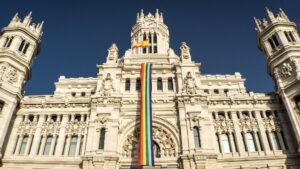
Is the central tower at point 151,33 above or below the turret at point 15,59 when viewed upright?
above

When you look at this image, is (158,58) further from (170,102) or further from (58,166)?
(58,166)

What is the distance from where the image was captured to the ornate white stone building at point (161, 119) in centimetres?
3191

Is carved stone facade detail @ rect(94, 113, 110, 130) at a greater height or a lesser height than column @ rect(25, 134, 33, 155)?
greater

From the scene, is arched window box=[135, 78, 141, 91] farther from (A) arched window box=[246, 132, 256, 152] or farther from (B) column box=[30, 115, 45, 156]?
(A) arched window box=[246, 132, 256, 152]

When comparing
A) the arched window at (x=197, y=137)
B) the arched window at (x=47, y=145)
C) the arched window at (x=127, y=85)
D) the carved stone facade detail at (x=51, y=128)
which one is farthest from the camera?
the arched window at (x=127, y=85)

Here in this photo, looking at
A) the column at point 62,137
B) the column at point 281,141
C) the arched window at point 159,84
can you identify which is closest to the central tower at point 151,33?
the arched window at point 159,84

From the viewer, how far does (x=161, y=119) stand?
3497cm

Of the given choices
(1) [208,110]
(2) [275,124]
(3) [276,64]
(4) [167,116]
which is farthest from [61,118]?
(3) [276,64]

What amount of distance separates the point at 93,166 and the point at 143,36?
3901 centimetres

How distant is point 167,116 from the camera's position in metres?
35.2

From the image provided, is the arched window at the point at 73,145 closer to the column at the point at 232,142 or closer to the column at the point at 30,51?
the column at the point at 30,51

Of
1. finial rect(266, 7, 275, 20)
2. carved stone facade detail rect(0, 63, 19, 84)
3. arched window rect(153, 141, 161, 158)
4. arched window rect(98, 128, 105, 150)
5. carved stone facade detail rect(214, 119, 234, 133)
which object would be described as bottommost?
arched window rect(153, 141, 161, 158)

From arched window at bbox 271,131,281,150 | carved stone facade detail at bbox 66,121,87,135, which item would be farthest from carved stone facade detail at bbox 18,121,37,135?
arched window at bbox 271,131,281,150

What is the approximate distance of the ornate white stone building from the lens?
105 ft
